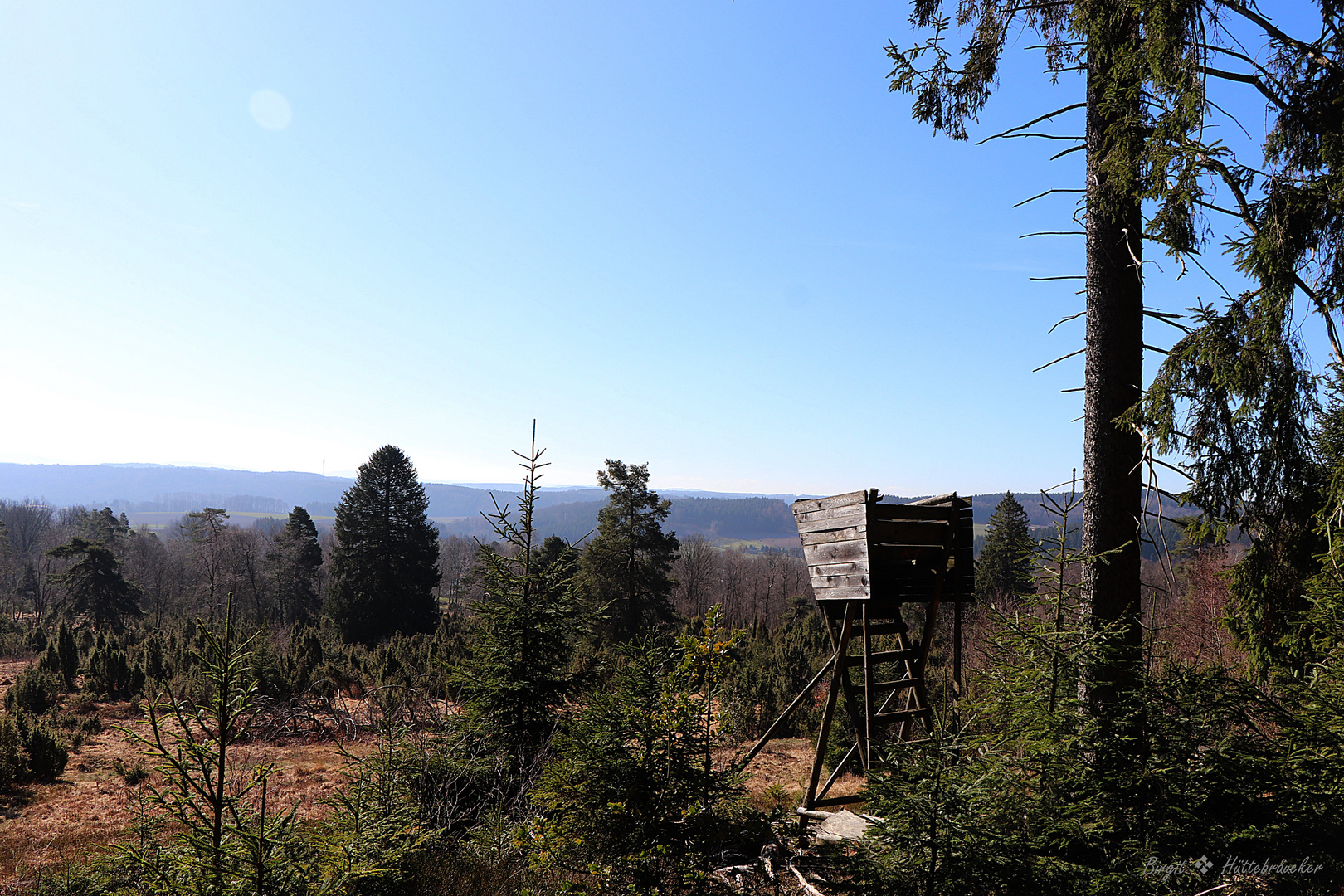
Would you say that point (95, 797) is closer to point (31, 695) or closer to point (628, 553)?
point (31, 695)

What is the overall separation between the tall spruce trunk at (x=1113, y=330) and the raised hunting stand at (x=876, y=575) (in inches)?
60.0

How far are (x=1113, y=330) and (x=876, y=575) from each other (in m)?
2.58

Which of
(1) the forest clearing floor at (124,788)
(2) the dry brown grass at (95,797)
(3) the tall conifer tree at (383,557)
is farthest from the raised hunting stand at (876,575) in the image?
(3) the tall conifer tree at (383,557)

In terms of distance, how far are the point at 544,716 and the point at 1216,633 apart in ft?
62.3

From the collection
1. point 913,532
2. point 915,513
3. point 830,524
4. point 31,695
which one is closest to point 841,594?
point 830,524

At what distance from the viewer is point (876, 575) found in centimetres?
577

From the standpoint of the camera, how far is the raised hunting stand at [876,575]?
19.0 ft

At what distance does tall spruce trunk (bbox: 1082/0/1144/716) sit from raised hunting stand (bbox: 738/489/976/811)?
153 centimetres

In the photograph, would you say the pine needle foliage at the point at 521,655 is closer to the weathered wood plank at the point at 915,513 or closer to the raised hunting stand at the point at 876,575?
the raised hunting stand at the point at 876,575

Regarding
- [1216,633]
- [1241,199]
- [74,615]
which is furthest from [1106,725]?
[74,615]

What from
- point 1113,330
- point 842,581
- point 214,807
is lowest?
point 214,807

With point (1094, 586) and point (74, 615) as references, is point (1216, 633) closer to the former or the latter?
point (1094, 586)

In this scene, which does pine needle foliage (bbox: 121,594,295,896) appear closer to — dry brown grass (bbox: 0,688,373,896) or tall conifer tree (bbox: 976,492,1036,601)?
dry brown grass (bbox: 0,688,373,896)

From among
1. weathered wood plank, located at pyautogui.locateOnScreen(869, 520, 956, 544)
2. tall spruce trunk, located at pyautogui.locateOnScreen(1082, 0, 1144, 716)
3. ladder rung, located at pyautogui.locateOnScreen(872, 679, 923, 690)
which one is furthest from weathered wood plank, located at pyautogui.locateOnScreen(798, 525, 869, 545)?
tall spruce trunk, located at pyautogui.locateOnScreen(1082, 0, 1144, 716)
